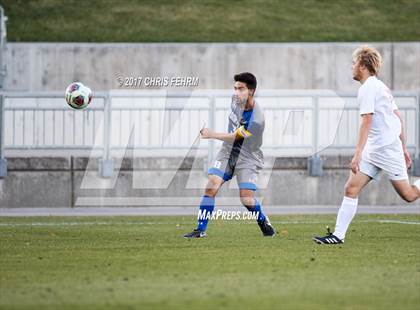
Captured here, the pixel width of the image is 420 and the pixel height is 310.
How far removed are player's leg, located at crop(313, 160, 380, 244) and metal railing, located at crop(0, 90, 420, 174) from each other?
9.25 m

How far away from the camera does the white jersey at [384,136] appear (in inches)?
479

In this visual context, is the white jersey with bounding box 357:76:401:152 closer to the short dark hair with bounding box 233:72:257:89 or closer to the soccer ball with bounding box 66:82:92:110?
the short dark hair with bounding box 233:72:257:89

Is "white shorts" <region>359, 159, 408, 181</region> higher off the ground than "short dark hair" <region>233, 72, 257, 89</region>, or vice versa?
"short dark hair" <region>233, 72, 257, 89</region>

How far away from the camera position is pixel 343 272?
9953 millimetres

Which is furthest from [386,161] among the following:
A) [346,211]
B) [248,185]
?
[248,185]

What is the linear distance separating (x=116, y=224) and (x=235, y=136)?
377 cm

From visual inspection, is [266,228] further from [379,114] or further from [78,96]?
[78,96]

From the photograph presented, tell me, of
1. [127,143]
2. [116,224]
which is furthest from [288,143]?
[116,224]

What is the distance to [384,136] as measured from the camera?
40.2 feet

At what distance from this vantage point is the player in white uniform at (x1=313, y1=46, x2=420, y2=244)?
12.0 m

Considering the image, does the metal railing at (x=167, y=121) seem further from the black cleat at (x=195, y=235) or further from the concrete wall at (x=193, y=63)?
the concrete wall at (x=193, y=63)

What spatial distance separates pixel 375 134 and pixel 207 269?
9.63 ft


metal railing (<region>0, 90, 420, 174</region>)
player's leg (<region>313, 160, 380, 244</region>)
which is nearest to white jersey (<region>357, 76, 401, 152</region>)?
player's leg (<region>313, 160, 380, 244</region>)

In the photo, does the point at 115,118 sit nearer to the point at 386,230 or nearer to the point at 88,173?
the point at 88,173
